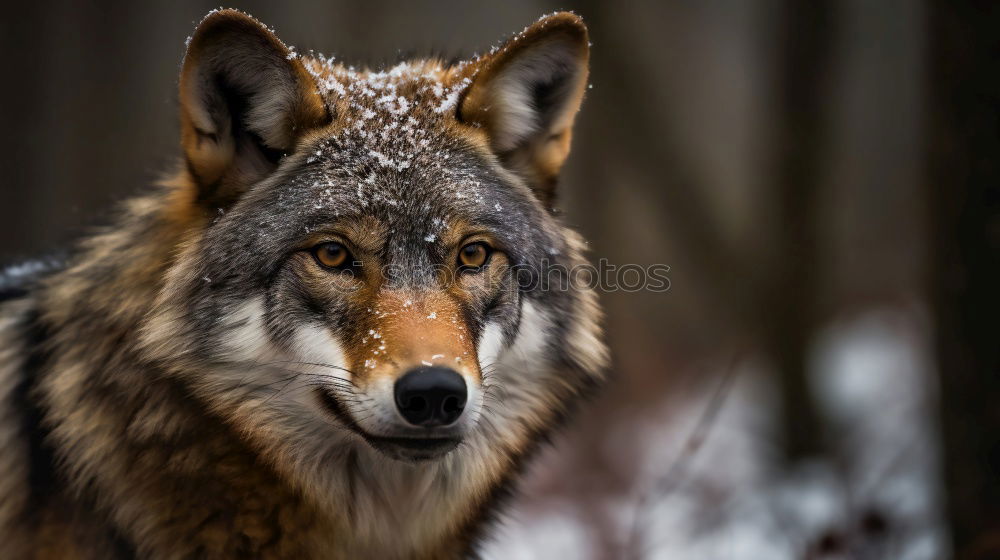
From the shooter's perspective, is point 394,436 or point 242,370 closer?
point 394,436

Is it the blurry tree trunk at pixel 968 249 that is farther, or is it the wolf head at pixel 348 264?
the blurry tree trunk at pixel 968 249

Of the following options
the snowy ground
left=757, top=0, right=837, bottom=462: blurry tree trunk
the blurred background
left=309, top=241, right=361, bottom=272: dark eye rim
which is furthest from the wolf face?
left=757, top=0, right=837, bottom=462: blurry tree trunk

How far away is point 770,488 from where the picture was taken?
7457 millimetres

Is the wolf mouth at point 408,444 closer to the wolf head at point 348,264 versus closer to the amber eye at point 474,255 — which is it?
the wolf head at point 348,264

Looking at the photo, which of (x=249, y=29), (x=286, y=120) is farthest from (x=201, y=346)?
(x=249, y=29)

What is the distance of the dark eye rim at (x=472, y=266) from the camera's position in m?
3.11

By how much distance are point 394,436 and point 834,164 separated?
6.69m

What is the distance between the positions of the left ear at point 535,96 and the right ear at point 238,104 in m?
0.66

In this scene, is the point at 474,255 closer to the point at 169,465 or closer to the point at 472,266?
the point at 472,266

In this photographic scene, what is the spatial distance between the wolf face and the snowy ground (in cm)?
97

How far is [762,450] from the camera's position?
8812 millimetres

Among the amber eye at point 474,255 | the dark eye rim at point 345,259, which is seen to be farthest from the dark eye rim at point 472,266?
the dark eye rim at point 345,259

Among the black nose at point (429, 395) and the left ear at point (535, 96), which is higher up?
the left ear at point (535, 96)

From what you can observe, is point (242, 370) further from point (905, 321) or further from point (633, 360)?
point (905, 321)
